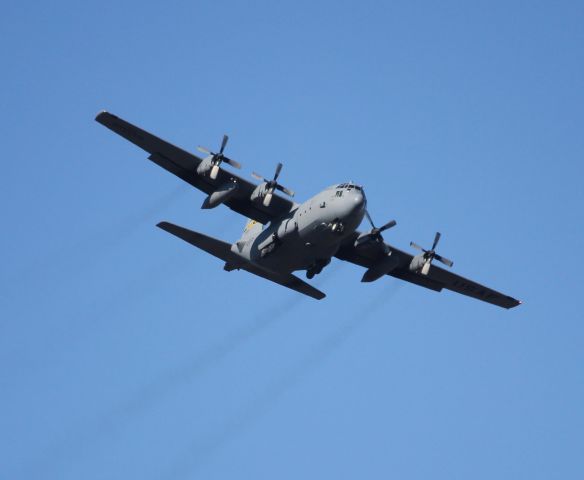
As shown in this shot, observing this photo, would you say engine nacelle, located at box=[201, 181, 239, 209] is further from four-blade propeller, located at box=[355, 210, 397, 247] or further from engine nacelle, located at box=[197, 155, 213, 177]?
four-blade propeller, located at box=[355, 210, 397, 247]

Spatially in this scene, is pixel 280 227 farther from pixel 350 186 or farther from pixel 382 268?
pixel 382 268

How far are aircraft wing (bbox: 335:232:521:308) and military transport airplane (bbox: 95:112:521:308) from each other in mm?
77

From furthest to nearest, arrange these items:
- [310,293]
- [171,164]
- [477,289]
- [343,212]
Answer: [477,289]
[310,293]
[171,164]
[343,212]

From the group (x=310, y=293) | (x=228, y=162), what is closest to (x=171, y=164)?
(x=228, y=162)

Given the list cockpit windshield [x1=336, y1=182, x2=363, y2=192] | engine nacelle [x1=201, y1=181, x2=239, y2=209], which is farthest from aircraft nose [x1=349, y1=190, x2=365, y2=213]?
engine nacelle [x1=201, y1=181, x2=239, y2=209]

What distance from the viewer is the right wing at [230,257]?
4194cm

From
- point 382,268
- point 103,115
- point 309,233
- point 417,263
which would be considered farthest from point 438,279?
point 103,115

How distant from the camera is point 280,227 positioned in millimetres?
40906

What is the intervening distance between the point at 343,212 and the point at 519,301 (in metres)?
12.9

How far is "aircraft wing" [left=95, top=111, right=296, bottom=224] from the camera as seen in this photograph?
130ft

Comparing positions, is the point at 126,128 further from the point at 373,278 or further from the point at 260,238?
the point at 373,278

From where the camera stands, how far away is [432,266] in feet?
150

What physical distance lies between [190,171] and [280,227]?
→ 425 centimetres

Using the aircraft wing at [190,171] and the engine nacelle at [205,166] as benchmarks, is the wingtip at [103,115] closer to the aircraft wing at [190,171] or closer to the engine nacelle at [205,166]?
the aircraft wing at [190,171]
